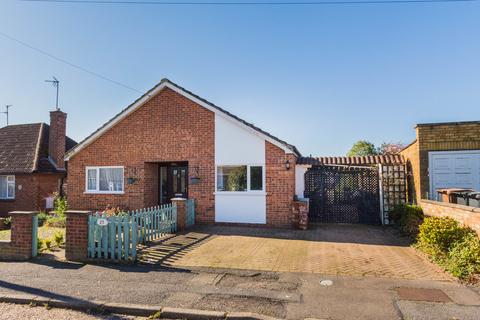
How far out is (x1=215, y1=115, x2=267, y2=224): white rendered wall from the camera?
12742 millimetres

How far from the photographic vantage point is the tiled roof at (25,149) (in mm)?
19125

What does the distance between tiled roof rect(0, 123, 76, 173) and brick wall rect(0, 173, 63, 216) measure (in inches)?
19.7

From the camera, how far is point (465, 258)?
263 inches

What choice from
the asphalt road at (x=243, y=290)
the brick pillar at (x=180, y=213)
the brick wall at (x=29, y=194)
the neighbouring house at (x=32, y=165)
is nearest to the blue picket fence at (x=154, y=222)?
the brick pillar at (x=180, y=213)

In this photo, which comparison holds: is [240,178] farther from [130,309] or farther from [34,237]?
[130,309]

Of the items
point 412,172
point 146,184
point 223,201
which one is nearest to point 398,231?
point 412,172

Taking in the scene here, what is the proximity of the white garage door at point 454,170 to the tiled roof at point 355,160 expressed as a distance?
2.13m

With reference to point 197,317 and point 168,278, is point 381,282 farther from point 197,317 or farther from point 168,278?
point 168,278

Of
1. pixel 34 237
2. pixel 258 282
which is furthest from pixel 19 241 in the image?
pixel 258 282

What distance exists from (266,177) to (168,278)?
6939 mm

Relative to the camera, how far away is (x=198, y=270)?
686cm

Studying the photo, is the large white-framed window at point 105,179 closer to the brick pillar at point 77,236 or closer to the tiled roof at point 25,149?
the tiled roof at point 25,149

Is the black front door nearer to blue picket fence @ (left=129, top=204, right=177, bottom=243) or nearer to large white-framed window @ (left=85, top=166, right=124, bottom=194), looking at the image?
large white-framed window @ (left=85, top=166, right=124, bottom=194)

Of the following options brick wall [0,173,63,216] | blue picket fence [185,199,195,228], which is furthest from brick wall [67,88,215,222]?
brick wall [0,173,63,216]
